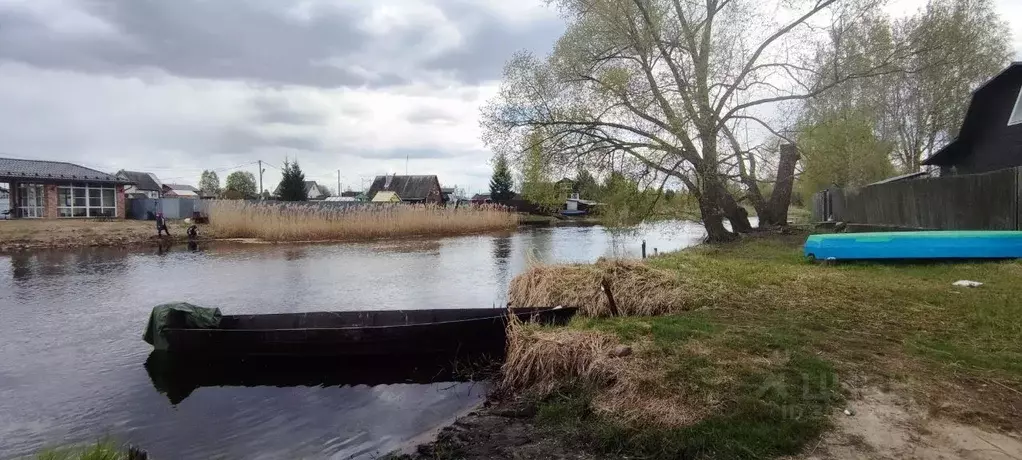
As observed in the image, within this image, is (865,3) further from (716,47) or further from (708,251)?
(708,251)

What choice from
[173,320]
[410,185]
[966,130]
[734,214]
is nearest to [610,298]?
[173,320]

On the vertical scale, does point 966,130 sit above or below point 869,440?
above

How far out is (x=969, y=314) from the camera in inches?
262

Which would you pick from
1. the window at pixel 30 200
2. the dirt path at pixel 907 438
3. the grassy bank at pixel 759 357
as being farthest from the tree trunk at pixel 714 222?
the window at pixel 30 200

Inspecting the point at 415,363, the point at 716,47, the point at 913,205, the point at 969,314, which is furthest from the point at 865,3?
the point at 415,363

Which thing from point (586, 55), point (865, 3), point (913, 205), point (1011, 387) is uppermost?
point (865, 3)

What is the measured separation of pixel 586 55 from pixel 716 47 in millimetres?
4143

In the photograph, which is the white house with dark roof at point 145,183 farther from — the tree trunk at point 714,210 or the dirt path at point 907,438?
the dirt path at point 907,438

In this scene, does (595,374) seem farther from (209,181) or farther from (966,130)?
(209,181)

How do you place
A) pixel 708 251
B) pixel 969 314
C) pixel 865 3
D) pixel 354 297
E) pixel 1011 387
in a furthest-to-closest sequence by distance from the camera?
pixel 865 3 → pixel 708 251 → pixel 354 297 → pixel 969 314 → pixel 1011 387

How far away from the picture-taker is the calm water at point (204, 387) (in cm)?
645

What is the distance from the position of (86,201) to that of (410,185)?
36253 millimetres

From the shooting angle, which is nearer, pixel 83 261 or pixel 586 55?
pixel 586 55

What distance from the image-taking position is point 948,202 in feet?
46.0
